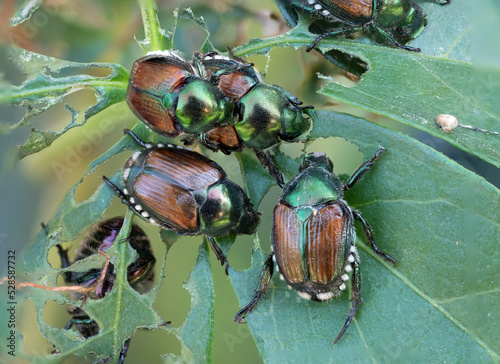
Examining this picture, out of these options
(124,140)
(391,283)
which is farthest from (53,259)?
(391,283)

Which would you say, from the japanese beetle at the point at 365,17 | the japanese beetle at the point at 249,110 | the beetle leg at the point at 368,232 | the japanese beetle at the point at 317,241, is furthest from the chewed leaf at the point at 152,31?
the beetle leg at the point at 368,232

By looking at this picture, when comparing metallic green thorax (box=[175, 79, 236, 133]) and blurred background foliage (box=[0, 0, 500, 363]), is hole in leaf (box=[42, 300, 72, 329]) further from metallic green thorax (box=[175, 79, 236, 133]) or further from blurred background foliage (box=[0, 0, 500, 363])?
metallic green thorax (box=[175, 79, 236, 133])

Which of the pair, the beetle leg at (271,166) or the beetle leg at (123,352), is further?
the beetle leg at (123,352)

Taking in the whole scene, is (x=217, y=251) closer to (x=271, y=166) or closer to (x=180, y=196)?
(x=180, y=196)

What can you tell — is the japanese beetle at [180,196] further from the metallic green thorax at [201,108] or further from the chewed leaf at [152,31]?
the chewed leaf at [152,31]

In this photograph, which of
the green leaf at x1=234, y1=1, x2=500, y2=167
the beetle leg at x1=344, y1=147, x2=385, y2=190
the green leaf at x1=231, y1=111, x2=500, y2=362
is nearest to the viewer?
the green leaf at x1=231, y1=111, x2=500, y2=362

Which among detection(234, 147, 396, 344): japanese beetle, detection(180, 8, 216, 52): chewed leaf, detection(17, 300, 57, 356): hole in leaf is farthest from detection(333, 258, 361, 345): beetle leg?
detection(17, 300, 57, 356): hole in leaf
